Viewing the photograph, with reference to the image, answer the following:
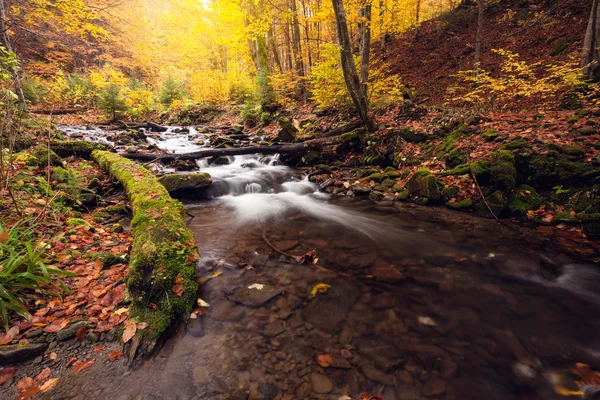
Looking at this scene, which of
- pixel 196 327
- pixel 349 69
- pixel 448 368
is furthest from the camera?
pixel 349 69

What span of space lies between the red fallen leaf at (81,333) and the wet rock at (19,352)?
0.74ft

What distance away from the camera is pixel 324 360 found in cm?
248

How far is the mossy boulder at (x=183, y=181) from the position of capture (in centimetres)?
676

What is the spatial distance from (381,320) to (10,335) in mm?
3544

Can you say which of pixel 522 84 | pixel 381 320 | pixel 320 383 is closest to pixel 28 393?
pixel 320 383

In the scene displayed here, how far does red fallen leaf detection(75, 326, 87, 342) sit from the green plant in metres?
0.50

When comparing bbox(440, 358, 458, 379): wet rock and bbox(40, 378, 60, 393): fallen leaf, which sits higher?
bbox(40, 378, 60, 393): fallen leaf

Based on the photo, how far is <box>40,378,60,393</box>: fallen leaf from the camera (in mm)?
2059

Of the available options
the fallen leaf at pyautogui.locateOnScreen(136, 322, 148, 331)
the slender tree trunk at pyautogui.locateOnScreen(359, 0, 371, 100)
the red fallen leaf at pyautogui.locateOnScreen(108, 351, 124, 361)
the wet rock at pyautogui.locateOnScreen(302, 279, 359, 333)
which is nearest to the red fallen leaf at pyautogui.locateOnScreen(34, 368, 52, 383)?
the red fallen leaf at pyautogui.locateOnScreen(108, 351, 124, 361)

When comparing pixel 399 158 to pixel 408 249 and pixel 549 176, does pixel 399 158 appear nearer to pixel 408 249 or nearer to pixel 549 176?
pixel 549 176

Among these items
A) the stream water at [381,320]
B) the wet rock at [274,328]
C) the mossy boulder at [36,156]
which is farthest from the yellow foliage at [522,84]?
the mossy boulder at [36,156]

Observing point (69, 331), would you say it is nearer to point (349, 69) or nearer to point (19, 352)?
point (19, 352)

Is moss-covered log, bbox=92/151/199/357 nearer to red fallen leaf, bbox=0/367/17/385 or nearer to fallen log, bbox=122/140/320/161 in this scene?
red fallen leaf, bbox=0/367/17/385

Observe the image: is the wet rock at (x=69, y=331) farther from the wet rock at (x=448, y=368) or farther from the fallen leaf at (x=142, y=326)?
the wet rock at (x=448, y=368)
